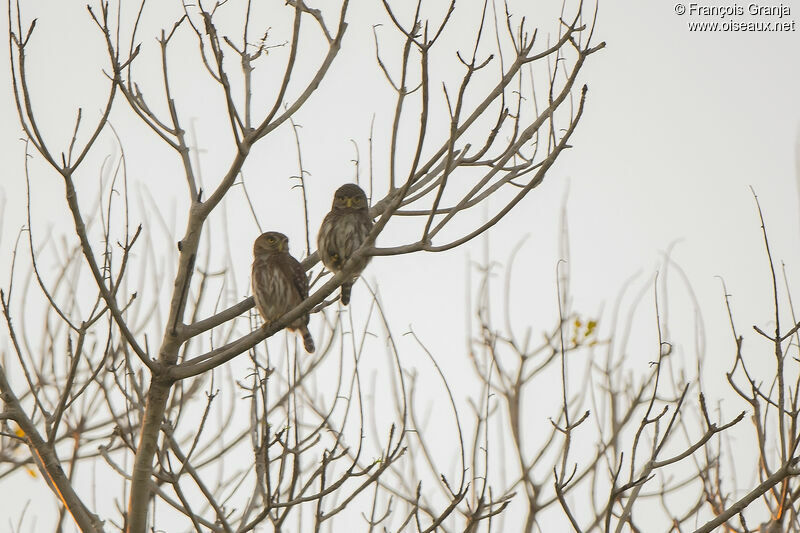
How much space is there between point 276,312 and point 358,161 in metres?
1.49

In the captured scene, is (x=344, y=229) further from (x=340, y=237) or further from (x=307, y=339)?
(x=307, y=339)

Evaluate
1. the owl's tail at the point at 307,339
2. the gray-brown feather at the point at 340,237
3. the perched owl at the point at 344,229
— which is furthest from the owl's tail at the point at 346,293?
the owl's tail at the point at 307,339

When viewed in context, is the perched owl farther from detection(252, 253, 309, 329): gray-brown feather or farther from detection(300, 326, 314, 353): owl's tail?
detection(300, 326, 314, 353): owl's tail

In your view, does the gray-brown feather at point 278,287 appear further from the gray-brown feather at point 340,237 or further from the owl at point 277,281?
the gray-brown feather at point 340,237

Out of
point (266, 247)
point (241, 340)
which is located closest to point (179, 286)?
point (241, 340)

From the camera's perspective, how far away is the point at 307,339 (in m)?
7.45

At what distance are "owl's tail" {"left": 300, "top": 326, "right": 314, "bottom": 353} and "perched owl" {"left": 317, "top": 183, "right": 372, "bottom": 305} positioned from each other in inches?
27.7

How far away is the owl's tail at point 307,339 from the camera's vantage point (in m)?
7.39

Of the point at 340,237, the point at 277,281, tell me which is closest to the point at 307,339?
the point at 277,281

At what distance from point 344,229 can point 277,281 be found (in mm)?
623

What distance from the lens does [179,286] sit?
4645 millimetres

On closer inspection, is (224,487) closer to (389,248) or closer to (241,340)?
(241,340)

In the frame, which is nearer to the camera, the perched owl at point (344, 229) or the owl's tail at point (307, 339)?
the perched owl at point (344, 229)

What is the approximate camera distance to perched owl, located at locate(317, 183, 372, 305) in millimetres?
6852
